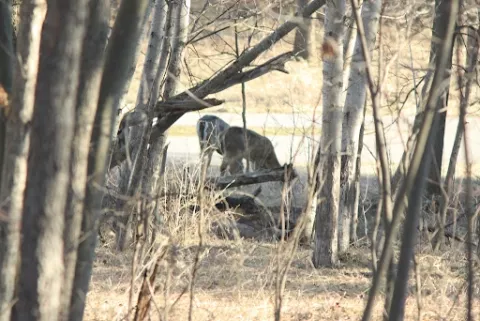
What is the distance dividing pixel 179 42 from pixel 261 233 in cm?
298

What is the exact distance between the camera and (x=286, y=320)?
6406 mm

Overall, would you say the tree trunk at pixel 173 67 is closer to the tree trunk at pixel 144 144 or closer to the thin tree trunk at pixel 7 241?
the tree trunk at pixel 144 144

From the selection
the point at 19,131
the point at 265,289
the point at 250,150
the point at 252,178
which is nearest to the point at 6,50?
the point at 19,131

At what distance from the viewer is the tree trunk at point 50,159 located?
12.0ft

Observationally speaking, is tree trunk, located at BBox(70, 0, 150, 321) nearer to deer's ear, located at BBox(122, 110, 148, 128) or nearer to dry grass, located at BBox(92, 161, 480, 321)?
dry grass, located at BBox(92, 161, 480, 321)

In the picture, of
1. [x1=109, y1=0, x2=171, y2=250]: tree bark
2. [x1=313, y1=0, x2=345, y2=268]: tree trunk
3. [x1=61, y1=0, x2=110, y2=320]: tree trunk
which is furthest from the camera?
[x1=109, y1=0, x2=171, y2=250]: tree bark

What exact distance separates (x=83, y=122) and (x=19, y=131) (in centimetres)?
28

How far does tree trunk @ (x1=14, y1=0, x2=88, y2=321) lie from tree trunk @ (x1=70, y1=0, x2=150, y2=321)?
143mm

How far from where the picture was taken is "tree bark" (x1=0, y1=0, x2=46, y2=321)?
3693 millimetres

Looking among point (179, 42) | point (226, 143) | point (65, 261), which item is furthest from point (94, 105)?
point (226, 143)

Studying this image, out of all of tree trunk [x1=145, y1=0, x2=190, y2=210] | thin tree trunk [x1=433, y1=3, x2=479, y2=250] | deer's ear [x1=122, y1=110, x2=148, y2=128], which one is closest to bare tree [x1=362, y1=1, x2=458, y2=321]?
thin tree trunk [x1=433, y1=3, x2=479, y2=250]

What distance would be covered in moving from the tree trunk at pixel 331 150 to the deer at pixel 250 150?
250 inches

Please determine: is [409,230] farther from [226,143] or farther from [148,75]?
[226,143]

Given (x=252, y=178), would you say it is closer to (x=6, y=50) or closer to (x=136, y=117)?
(x=136, y=117)
